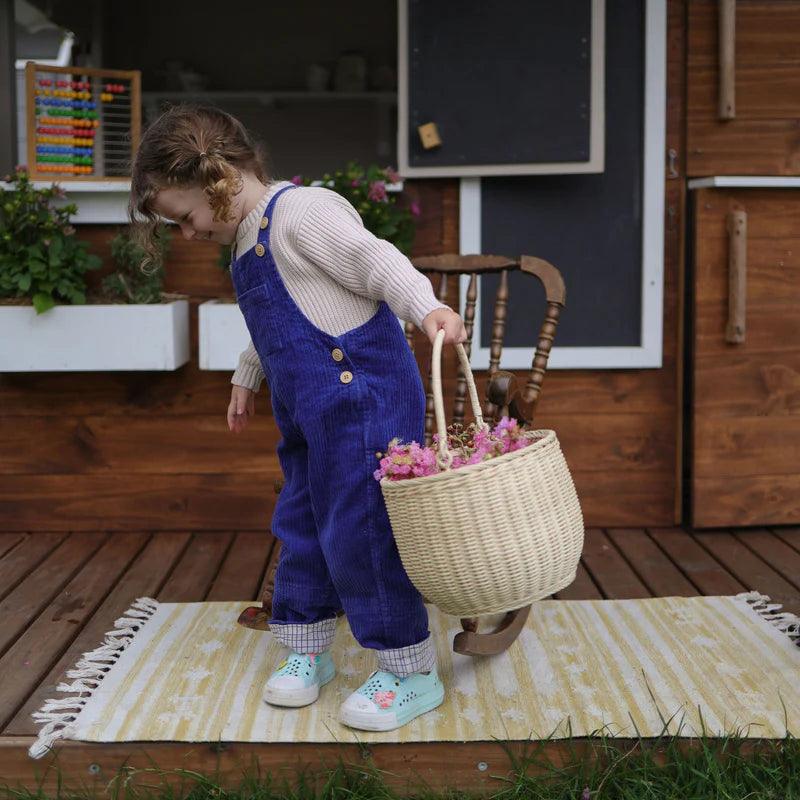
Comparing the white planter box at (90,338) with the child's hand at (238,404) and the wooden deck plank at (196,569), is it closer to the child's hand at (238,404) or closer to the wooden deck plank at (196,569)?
the wooden deck plank at (196,569)

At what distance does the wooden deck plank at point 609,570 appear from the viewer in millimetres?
2805

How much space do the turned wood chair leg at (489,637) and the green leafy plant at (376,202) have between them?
134cm

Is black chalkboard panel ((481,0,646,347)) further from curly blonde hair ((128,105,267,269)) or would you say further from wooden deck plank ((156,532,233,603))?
curly blonde hair ((128,105,267,269))

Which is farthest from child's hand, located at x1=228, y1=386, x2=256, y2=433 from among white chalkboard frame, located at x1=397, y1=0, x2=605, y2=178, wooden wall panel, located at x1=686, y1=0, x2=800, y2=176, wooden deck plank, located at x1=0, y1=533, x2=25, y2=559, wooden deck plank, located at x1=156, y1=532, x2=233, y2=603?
wooden wall panel, located at x1=686, y1=0, x2=800, y2=176

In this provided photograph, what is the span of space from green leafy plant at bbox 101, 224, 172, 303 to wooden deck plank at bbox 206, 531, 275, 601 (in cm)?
83

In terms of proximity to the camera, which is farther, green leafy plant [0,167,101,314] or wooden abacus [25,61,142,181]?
Result: wooden abacus [25,61,142,181]

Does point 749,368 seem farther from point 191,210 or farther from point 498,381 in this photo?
point 191,210

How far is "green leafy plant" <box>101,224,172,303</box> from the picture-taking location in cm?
322

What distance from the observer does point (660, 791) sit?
1.80 meters

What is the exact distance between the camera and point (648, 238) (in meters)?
3.30

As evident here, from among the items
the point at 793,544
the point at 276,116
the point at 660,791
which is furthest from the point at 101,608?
the point at 276,116

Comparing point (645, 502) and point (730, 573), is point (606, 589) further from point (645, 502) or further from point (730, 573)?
point (645, 502)

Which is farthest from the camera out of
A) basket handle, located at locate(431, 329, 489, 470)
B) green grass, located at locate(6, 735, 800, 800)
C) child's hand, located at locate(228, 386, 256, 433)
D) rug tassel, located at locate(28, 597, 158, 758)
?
child's hand, located at locate(228, 386, 256, 433)

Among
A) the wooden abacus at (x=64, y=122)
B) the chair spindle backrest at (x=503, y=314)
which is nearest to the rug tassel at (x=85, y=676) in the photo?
the chair spindle backrest at (x=503, y=314)
